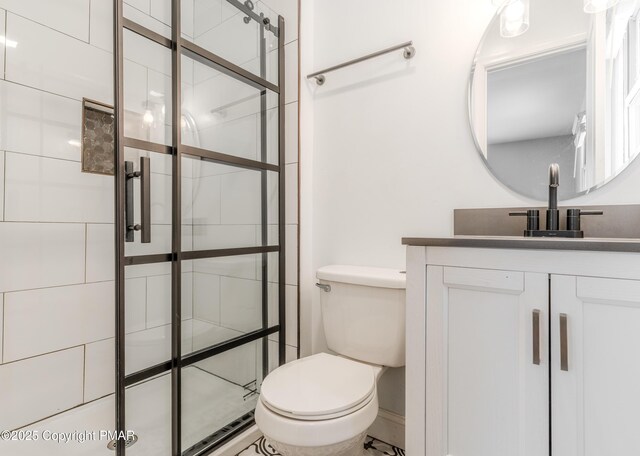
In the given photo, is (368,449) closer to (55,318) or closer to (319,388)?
(319,388)

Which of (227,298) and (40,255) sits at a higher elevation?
(40,255)

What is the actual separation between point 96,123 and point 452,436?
1.68 m

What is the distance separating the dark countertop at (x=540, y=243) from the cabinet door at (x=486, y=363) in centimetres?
7

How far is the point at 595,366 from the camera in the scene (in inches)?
29.1

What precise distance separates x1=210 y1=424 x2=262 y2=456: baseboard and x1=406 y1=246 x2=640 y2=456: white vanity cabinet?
0.79 meters

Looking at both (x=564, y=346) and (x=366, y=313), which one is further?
(x=366, y=313)

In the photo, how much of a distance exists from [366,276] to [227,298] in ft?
1.92

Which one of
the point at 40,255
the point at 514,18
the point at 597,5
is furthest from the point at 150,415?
the point at 597,5

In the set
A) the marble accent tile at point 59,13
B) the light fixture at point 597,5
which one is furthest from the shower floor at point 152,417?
the light fixture at point 597,5

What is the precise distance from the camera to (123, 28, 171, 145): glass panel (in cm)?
106

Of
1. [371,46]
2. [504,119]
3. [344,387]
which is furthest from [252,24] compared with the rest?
[344,387]

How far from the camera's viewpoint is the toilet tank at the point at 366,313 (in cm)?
125

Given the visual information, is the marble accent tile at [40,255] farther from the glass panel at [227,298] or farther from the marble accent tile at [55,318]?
the glass panel at [227,298]

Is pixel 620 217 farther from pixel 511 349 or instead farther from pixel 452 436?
pixel 452 436
